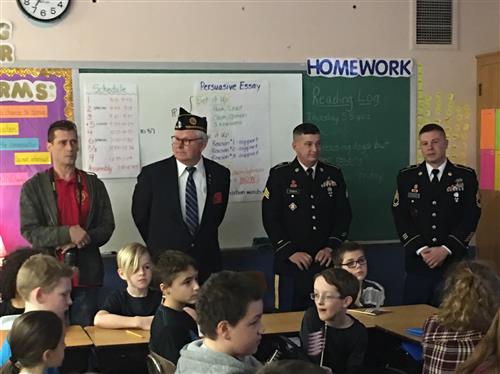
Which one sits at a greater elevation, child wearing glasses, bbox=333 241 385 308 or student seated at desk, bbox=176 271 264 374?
student seated at desk, bbox=176 271 264 374

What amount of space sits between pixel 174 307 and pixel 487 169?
11.0 ft

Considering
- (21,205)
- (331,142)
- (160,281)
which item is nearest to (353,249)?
(160,281)

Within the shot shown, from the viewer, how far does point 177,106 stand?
5133mm

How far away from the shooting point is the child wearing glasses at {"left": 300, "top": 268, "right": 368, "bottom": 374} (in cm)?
324

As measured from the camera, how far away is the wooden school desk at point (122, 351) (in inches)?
135

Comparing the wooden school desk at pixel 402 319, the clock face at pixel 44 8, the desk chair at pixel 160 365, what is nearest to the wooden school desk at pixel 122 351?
the desk chair at pixel 160 365

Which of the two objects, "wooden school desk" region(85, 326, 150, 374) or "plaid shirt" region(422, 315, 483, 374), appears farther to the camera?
"wooden school desk" region(85, 326, 150, 374)

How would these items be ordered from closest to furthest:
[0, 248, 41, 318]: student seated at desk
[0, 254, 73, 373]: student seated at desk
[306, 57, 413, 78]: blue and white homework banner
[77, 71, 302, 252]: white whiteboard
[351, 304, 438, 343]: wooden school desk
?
[0, 254, 73, 373]: student seated at desk
[0, 248, 41, 318]: student seated at desk
[351, 304, 438, 343]: wooden school desk
[77, 71, 302, 252]: white whiteboard
[306, 57, 413, 78]: blue and white homework banner

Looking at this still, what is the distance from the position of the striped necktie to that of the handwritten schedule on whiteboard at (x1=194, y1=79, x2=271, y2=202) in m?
0.57

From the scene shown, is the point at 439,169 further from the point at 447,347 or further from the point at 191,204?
the point at 447,347

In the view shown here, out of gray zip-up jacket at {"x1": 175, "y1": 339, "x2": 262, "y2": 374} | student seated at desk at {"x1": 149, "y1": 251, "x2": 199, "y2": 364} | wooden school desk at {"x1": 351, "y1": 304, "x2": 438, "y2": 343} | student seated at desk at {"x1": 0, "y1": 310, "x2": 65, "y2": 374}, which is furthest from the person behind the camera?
wooden school desk at {"x1": 351, "y1": 304, "x2": 438, "y2": 343}

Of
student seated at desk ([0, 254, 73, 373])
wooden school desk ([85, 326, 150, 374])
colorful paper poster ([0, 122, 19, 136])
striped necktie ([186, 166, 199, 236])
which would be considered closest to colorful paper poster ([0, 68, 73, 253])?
colorful paper poster ([0, 122, 19, 136])

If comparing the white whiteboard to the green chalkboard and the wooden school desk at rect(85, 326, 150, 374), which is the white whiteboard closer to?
the green chalkboard

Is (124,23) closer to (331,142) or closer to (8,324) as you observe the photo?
(331,142)
